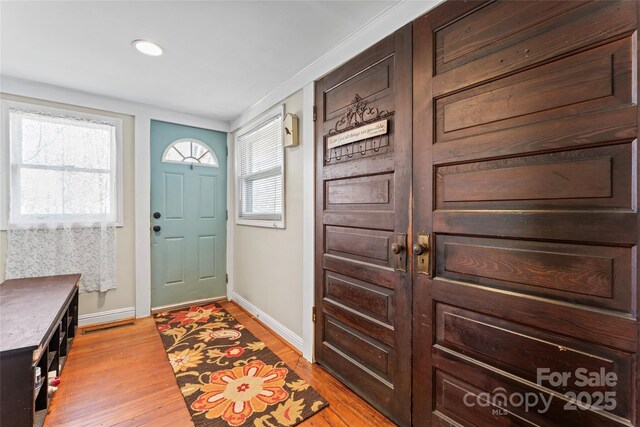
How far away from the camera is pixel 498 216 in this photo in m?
1.16

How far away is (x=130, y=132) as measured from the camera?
304 centimetres

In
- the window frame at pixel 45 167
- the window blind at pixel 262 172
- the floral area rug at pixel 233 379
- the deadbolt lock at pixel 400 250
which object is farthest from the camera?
the window blind at pixel 262 172

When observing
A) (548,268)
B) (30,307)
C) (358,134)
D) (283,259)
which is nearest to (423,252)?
(548,268)

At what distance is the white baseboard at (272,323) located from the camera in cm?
245

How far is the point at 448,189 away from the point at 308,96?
55.7 inches

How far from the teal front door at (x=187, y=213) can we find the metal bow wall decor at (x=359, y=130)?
2143 mm

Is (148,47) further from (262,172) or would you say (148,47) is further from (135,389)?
(135,389)

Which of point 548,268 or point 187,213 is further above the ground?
point 187,213

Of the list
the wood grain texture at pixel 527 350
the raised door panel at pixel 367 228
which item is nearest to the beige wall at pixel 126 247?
the raised door panel at pixel 367 228

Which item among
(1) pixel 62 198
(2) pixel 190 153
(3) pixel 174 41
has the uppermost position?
(3) pixel 174 41

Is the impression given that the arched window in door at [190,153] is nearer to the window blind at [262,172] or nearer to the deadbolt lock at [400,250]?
the window blind at [262,172]

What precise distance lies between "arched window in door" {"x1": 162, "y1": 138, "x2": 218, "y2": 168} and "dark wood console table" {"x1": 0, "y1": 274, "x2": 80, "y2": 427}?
1.62 m

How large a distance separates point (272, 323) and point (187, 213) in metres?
1.70

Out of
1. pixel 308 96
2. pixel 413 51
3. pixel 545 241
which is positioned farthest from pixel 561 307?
pixel 308 96
